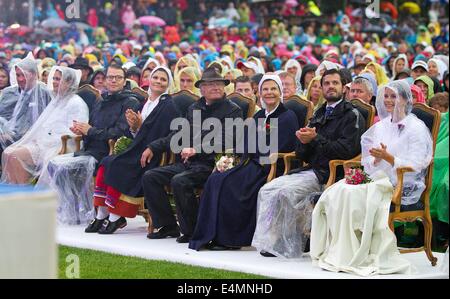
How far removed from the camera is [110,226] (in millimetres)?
11641

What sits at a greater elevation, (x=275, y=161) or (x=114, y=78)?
(x=114, y=78)

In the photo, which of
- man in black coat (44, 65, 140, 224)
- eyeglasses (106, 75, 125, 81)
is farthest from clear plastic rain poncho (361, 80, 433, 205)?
eyeglasses (106, 75, 125, 81)

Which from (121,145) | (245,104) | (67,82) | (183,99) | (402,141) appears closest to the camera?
(402,141)

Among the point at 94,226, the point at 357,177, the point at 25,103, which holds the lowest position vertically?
the point at 94,226

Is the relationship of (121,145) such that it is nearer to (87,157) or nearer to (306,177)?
(87,157)

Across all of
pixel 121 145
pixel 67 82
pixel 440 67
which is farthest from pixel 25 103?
pixel 440 67

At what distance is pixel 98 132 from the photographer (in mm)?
12336

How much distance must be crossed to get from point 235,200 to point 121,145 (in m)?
1.85

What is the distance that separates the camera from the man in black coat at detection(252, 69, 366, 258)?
10.1m

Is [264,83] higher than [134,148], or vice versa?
[264,83]
